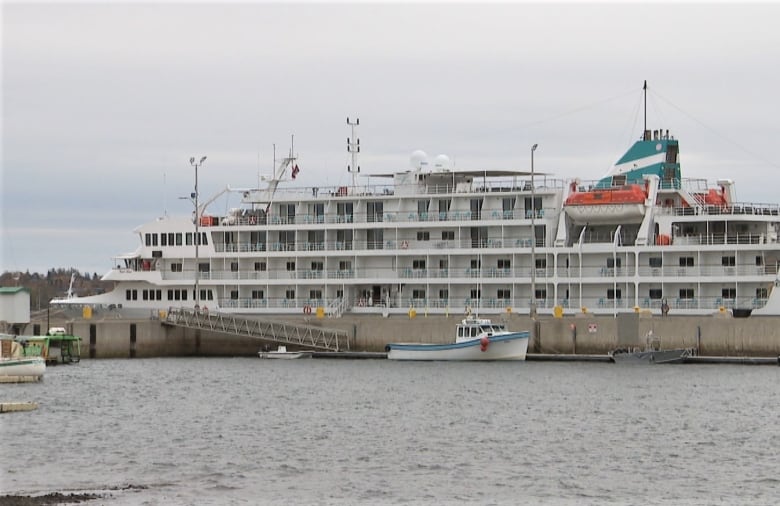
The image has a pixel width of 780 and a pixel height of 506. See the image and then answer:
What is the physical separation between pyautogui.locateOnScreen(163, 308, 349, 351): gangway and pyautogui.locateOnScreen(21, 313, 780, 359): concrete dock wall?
0.51 m

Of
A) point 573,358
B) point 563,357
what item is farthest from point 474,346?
point 573,358

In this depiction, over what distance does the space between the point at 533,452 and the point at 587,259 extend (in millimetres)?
41351

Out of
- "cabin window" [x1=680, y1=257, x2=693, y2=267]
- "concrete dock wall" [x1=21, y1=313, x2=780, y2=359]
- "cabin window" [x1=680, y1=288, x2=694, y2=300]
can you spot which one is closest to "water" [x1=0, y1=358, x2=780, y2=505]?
"concrete dock wall" [x1=21, y1=313, x2=780, y2=359]

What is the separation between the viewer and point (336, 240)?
90.4 meters

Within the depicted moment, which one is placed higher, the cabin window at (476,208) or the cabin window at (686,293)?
the cabin window at (476,208)

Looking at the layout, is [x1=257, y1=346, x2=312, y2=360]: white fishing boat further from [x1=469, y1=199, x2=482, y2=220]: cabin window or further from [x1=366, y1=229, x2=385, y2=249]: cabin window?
[x1=469, y1=199, x2=482, y2=220]: cabin window

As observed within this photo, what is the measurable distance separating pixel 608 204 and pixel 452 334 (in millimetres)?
13501

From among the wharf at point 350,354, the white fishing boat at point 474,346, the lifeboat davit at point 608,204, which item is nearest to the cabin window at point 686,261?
the lifeboat davit at point 608,204

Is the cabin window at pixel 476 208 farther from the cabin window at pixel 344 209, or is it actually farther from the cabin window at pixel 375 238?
the cabin window at pixel 344 209

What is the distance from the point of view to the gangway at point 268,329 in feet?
263

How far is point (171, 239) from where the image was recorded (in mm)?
92438

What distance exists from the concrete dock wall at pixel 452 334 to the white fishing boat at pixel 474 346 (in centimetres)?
181

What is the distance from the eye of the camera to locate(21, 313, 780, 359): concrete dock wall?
72688 millimetres

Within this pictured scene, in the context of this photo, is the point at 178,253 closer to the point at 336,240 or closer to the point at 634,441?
A: the point at 336,240
